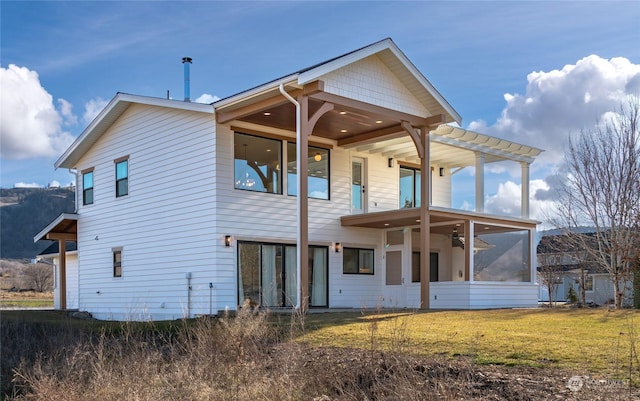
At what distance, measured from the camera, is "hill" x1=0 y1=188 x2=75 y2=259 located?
79.8 m

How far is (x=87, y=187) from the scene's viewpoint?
22.1m

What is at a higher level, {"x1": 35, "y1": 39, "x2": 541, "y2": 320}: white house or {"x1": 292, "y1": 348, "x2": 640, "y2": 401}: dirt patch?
{"x1": 35, "y1": 39, "x2": 541, "y2": 320}: white house

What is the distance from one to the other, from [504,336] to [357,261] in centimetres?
1073

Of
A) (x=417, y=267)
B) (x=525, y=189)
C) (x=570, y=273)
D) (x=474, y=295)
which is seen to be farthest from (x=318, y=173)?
(x=570, y=273)

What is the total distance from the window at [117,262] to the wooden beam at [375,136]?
7.45 m

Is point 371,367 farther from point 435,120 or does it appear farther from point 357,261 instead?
point 357,261

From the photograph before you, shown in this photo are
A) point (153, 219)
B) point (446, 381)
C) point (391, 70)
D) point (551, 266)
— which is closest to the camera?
point (446, 381)

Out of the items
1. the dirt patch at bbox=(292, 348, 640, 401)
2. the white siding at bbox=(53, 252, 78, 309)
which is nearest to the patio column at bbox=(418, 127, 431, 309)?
the dirt patch at bbox=(292, 348, 640, 401)

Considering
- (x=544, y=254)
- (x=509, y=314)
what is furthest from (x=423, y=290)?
(x=544, y=254)

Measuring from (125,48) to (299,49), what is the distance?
461 centimetres

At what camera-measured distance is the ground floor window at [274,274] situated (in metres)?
17.3

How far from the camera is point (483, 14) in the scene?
15.5m

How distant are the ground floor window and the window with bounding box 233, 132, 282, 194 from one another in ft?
5.01

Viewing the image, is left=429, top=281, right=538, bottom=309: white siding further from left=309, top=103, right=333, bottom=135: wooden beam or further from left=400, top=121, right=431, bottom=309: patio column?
left=309, top=103, right=333, bottom=135: wooden beam
